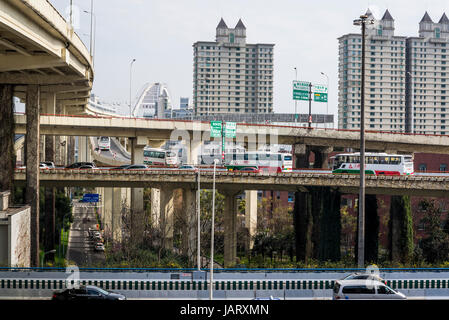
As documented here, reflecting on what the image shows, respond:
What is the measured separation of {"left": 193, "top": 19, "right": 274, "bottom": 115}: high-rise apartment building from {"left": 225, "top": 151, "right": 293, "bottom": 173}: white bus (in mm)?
93317

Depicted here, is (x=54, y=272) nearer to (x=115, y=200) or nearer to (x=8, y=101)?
(x=8, y=101)

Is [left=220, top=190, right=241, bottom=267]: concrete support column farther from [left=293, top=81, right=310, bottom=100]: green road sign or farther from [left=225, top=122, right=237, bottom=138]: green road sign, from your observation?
[left=293, top=81, right=310, bottom=100]: green road sign

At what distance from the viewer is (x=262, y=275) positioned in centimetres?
1897

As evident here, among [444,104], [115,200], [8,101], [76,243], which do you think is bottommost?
[76,243]

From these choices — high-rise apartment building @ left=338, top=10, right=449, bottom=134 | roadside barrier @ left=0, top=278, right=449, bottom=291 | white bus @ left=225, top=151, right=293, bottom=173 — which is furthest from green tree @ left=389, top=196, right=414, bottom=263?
high-rise apartment building @ left=338, top=10, right=449, bottom=134

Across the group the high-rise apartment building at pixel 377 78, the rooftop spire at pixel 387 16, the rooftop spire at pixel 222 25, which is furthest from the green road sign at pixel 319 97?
the rooftop spire at pixel 222 25

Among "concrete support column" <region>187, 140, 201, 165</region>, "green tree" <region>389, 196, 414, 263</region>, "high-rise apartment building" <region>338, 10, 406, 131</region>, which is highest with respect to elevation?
"high-rise apartment building" <region>338, 10, 406, 131</region>

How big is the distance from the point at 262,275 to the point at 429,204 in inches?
1471

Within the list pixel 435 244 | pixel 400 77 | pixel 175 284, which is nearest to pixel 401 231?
pixel 435 244

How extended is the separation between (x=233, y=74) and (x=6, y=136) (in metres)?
110

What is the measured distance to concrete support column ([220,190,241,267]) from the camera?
46219mm
